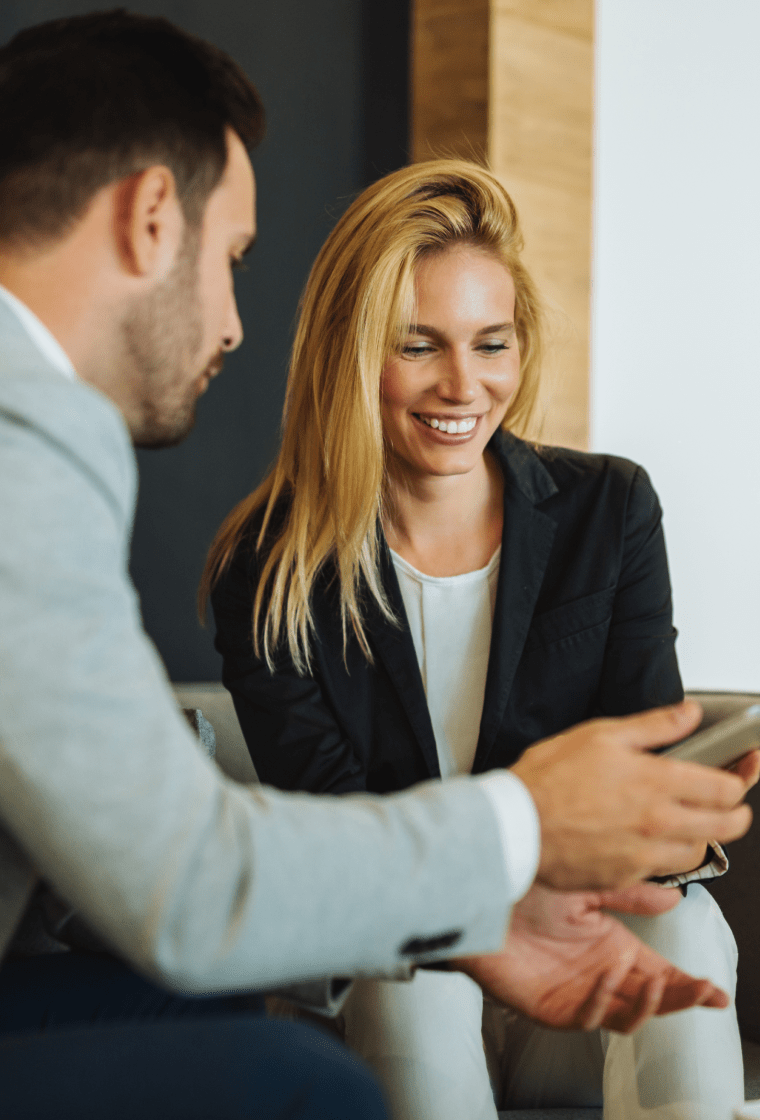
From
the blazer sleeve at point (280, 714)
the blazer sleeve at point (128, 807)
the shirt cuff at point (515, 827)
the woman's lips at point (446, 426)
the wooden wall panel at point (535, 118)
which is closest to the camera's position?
the blazer sleeve at point (128, 807)

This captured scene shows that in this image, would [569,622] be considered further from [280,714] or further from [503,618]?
[280,714]

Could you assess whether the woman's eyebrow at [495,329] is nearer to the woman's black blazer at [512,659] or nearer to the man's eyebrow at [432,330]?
the man's eyebrow at [432,330]

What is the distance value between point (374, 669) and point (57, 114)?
0.81 metres

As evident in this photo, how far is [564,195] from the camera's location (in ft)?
7.80

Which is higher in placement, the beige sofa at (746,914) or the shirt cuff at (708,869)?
the shirt cuff at (708,869)

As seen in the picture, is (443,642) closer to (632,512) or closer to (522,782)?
(632,512)

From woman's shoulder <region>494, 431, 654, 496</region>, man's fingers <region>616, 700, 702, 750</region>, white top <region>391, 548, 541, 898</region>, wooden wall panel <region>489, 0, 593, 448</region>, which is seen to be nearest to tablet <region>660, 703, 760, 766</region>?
man's fingers <region>616, 700, 702, 750</region>

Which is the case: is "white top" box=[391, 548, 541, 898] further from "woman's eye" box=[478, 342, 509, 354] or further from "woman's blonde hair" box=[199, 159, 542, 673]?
"woman's eye" box=[478, 342, 509, 354]

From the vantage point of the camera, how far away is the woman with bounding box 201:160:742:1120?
145cm

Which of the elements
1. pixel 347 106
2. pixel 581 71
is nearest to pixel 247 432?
pixel 347 106

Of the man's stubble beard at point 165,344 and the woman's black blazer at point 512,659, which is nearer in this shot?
the man's stubble beard at point 165,344

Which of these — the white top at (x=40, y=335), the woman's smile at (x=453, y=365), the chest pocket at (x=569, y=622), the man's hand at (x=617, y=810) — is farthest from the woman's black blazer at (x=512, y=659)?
the white top at (x=40, y=335)

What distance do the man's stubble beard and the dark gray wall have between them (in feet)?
4.64

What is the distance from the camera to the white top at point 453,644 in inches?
58.0
